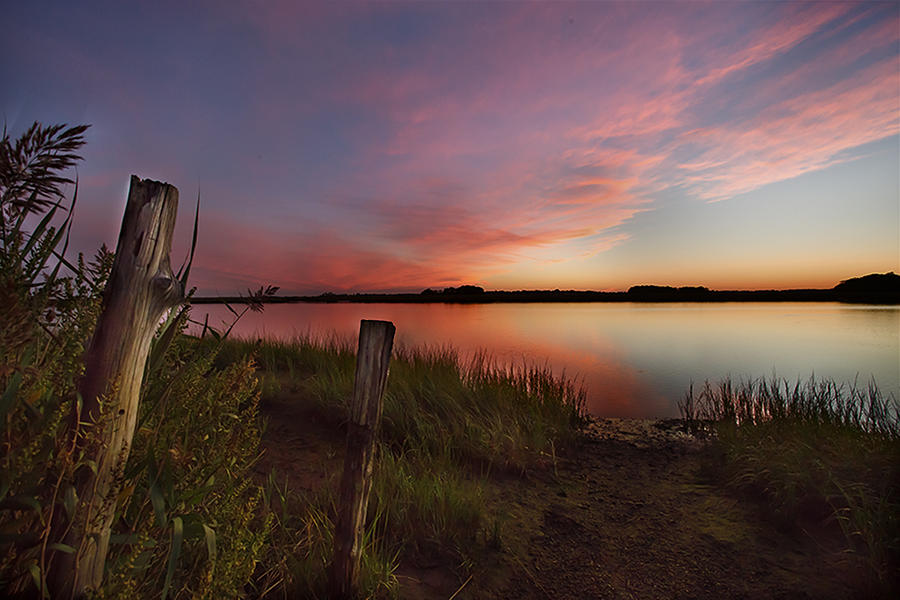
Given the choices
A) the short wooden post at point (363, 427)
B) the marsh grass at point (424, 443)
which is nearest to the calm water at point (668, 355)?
the marsh grass at point (424, 443)

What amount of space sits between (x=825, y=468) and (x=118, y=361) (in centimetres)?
556

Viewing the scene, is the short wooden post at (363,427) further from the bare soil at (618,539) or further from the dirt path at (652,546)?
the dirt path at (652,546)

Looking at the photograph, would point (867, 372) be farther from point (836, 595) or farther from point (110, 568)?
point (110, 568)

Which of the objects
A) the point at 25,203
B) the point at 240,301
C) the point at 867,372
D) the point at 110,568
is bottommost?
the point at 867,372

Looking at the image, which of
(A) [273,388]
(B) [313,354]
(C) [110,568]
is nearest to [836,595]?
(C) [110,568]

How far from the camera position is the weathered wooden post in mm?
1304

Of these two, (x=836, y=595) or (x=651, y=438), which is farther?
(x=651, y=438)

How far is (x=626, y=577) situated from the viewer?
3.17 meters

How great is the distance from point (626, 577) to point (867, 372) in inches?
687

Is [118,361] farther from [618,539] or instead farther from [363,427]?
[618,539]

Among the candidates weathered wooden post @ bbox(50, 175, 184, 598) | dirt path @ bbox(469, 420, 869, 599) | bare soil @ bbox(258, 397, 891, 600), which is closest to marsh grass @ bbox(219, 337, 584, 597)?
bare soil @ bbox(258, 397, 891, 600)

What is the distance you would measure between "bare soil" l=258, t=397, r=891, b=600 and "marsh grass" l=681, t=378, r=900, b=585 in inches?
7.0

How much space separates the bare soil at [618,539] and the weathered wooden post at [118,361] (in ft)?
6.37

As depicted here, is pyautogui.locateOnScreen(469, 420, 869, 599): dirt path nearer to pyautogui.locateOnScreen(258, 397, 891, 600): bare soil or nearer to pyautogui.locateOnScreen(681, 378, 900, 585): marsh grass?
pyautogui.locateOnScreen(258, 397, 891, 600): bare soil
